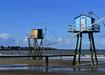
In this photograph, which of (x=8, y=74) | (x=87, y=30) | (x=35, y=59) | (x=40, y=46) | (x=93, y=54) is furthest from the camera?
(x=40, y=46)

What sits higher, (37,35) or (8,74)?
(37,35)

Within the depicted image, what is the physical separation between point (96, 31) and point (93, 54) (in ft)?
17.6

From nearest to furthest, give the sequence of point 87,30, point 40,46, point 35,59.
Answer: point 87,30, point 35,59, point 40,46

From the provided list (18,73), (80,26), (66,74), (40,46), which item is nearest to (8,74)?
(18,73)

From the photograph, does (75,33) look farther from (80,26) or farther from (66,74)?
(66,74)

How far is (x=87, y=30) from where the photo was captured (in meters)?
52.5

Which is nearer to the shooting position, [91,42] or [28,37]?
[91,42]

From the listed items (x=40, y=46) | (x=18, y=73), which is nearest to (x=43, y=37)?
(x=40, y=46)

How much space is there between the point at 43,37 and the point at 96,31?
20.8 metres

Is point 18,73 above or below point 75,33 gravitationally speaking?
below

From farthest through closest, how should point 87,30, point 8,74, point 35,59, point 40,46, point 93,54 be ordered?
point 40,46 → point 35,59 → point 93,54 → point 87,30 → point 8,74

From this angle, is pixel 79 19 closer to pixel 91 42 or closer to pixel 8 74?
pixel 91 42

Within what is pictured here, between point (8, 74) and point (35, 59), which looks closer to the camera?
point (8, 74)

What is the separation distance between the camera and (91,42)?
55.0 metres
